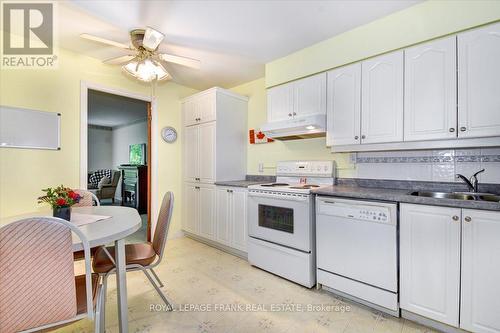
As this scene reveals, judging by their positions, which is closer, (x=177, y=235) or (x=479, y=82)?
(x=479, y=82)

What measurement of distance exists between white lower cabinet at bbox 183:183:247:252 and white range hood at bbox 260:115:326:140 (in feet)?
2.56

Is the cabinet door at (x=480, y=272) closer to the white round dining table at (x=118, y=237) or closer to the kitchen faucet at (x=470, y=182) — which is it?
the kitchen faucet at (x=470, y=182)

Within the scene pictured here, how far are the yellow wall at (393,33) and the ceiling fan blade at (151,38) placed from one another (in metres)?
1.39

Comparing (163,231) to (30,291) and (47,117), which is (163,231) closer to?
(30,291)

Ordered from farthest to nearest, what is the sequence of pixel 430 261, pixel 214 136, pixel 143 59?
pixel 214 136 < pixel 143 59 < pixel 430 261

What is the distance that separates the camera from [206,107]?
3.25 meters

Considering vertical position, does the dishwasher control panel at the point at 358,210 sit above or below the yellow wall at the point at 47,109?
below

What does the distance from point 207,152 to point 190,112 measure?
747mm

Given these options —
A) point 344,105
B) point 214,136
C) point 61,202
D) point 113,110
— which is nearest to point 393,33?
point 344,105

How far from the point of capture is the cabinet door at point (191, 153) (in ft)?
11.2

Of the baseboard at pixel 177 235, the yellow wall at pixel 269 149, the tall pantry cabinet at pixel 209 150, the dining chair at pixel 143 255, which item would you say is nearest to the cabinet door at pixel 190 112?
the tall pantry cabinet at pixel 209 150

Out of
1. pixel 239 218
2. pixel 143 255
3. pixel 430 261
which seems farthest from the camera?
pixel 239 218

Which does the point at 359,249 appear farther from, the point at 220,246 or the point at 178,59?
the point at 178,59

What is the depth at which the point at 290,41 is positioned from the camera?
237 cm
